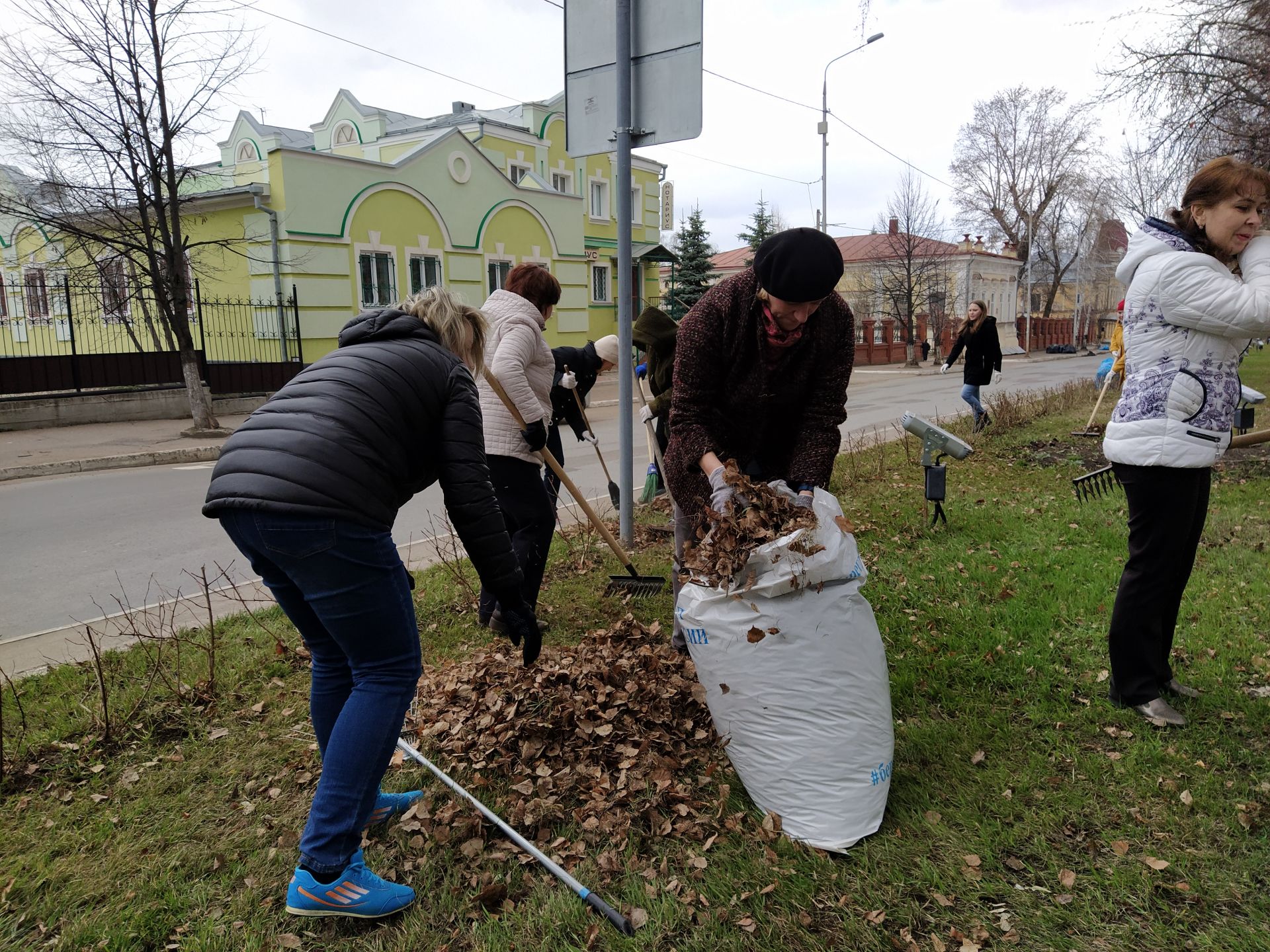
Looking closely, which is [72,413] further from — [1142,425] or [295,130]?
[295,130]

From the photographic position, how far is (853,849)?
2.37 meters

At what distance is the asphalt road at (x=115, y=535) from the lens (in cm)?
509

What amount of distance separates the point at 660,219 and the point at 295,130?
12987 millimetres

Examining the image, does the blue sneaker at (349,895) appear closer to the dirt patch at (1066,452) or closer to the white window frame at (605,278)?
the dirt patch at (1066,452)

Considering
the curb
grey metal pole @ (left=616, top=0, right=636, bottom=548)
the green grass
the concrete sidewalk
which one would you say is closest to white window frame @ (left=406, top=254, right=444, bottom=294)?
the concrete sidewalk

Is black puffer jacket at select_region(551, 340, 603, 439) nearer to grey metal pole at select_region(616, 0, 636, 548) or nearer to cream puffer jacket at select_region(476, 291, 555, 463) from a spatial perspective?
grey metal pole at select_region(616, 0, 636, 548)

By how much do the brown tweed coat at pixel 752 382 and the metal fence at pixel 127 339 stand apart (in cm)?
1365

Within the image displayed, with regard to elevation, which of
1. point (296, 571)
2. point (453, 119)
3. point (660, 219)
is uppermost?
point (453, 119)

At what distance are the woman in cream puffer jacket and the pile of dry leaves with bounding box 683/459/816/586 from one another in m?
1.51

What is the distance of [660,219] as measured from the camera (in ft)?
101

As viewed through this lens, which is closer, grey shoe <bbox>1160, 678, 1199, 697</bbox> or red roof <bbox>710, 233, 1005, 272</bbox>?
grey shoe <bbox>1160, 678, 1199, 697</bbox>

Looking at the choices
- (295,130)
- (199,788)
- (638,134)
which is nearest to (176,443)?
(638,134)

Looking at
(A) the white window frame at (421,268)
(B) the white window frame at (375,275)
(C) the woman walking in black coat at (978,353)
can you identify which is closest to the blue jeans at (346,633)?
(C) the woman walking in black coat at (978,353)

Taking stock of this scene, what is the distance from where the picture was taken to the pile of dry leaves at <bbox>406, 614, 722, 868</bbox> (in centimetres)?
256
